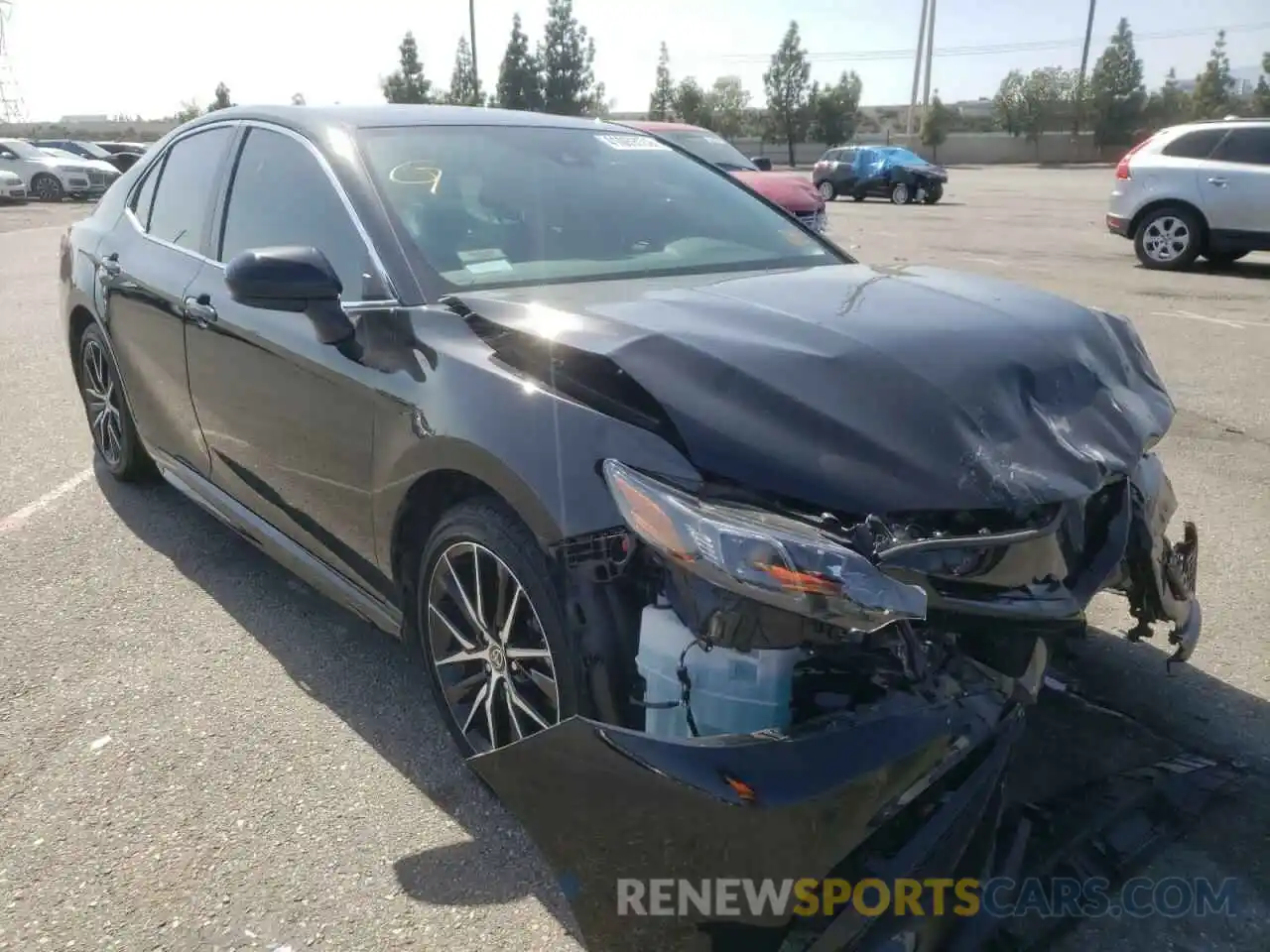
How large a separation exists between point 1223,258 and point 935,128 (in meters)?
51.2

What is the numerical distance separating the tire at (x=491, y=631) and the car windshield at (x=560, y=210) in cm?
75

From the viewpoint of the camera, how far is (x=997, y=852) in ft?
6.39

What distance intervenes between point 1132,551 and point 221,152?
3.28 metres

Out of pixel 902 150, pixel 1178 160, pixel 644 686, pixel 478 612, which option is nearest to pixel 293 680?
pixel 478 612

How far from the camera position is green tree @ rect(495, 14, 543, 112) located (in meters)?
60.4

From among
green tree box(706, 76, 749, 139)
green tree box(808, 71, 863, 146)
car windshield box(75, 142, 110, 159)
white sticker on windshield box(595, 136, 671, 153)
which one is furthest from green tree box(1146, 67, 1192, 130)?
white sticker on windshield box(595, 136, 671, 153)

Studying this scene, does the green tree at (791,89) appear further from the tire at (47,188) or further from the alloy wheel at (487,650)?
the alloy wheel at (487,650)

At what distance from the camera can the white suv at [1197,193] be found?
12.1 metres

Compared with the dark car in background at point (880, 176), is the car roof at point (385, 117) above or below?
above

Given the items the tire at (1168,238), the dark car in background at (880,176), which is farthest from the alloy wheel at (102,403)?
the dark car in background at (880,176)

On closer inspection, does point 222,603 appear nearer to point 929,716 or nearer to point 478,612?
point 478,612

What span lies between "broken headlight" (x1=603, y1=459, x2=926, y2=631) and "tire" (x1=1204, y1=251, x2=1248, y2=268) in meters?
13.1

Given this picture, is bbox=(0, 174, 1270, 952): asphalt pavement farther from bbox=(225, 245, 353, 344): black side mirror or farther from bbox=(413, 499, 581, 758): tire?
bbox=(225, 245, 353, 344): black side mirror

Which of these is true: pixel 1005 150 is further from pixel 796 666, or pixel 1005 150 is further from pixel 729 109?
pixel 796 666
